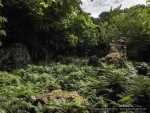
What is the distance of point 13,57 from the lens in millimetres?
26125

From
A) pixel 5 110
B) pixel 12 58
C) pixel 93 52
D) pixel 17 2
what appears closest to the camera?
pixel 5 110

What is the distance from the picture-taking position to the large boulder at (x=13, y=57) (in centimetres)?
2511

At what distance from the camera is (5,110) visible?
11391 millimetres

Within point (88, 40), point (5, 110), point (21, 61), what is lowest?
point (5, 110)

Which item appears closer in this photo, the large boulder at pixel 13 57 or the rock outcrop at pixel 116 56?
the rock outcrop at pixel 116 56

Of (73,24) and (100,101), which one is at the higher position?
(73,24)

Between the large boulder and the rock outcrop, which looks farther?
the large boulder

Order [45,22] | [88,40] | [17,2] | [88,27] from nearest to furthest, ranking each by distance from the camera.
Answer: [17,2]
[45,22]
[88,27]
[88,40]

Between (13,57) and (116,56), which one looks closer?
(116,56)

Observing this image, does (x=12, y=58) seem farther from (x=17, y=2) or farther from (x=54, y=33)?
(x=54, y=33)

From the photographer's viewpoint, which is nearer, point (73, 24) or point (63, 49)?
point (73, 24)

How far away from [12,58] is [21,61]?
104cm

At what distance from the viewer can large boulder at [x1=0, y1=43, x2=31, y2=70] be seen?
2511 centimetres

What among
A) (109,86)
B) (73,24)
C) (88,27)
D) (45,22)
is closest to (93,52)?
(88,27)
